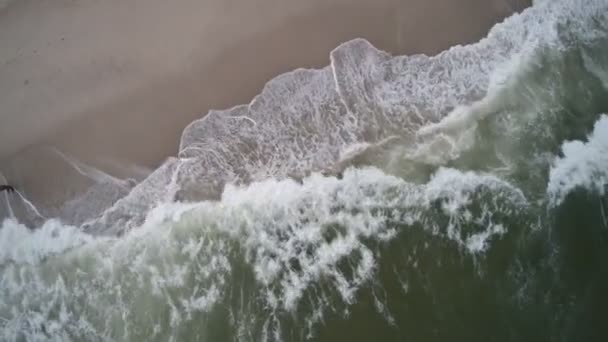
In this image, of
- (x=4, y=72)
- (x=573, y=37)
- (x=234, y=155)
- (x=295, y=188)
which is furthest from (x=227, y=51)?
(x=573, y=37)

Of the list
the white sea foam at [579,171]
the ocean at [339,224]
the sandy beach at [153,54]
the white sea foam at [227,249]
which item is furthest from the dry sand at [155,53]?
the white sea foam at [579,171]

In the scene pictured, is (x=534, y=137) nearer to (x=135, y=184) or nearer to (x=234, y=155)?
(x=234, y=155)

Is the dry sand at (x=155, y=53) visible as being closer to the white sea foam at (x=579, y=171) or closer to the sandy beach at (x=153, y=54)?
the sandy beach at (x=153, y=54)

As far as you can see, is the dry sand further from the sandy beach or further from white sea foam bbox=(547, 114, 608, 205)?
white sea foam bbox=(547, 114, 608, 205)

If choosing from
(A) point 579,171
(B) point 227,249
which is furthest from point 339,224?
(A) point 579,171

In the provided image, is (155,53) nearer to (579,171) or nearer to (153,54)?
(153,54)
